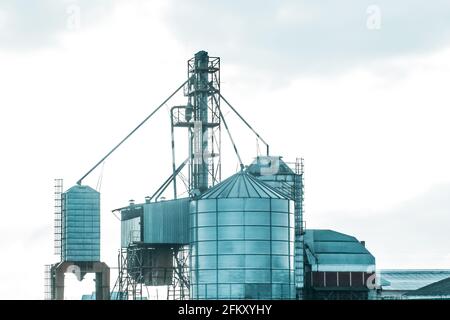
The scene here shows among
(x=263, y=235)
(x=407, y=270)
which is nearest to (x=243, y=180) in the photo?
(x=263, y=235)

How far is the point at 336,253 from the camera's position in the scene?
8256 cm

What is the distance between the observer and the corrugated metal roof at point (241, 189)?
2430 inches

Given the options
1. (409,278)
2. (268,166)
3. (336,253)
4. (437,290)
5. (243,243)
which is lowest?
(437,290)

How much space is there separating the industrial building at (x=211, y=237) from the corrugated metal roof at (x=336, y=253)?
0.08 m

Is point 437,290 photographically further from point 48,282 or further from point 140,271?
point 48,282

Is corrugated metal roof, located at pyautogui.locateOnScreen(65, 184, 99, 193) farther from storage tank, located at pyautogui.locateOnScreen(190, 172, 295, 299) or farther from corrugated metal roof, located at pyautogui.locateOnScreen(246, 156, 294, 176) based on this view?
storage tank, located at pyautogui.locateOnScreen(190, 172, 295, 299)

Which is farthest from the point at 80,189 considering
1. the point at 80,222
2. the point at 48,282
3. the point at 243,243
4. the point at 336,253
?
the point at 336,253

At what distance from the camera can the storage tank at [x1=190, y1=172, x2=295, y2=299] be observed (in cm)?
6012

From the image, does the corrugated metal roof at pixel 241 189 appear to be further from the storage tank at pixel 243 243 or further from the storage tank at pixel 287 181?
the storage tank at pixel 287 181

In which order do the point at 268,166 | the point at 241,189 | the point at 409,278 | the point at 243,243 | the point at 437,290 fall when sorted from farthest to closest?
the point at 409,278
the point at 268,166
the point at 437,290
the point at 241,189
the point at 243,243

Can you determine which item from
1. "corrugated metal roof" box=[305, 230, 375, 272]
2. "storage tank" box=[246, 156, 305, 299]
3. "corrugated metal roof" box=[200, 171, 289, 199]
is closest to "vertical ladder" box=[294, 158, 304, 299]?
"storage tank" box=[246, 156, 305, 299]

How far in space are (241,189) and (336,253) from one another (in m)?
22.7
